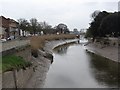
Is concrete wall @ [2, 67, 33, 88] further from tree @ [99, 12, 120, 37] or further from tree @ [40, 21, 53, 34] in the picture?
tree @ [40, 21, 53, 34]

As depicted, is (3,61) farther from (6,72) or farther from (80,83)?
(80,83)

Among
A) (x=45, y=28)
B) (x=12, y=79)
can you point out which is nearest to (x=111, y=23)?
(x=12, y=79)

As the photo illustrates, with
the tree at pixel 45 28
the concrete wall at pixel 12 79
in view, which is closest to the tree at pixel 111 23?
the concrete wall at pixel 12 79

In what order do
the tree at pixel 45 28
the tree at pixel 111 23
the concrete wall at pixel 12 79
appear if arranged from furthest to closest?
the tree at pixel 45 28, the tree at pixel 111 23, the concrete wall at pixel 12 79

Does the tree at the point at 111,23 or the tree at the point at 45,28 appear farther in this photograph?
the tree at the point at 45,28

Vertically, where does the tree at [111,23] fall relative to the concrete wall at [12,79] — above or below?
above

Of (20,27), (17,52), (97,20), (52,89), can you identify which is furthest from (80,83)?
(20,27)

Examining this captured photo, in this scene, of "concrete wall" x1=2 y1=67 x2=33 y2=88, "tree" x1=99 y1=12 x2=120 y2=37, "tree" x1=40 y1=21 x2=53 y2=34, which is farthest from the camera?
"tree" x1=40 y1=21 x2=53 y2=34

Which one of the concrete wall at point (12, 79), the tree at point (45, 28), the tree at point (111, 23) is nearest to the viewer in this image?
the concrete wall at point (12, 79)

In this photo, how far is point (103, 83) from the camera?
2867 centimetres

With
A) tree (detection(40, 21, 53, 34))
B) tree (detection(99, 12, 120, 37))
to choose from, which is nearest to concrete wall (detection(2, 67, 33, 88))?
tree (detection(99, 12, 120, 37))

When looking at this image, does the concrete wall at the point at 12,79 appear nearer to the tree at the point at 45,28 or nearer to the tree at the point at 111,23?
the tree at the point at 111,23

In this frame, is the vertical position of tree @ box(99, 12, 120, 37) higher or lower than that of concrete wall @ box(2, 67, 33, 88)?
higher

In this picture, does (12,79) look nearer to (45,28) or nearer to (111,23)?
(111,23)
